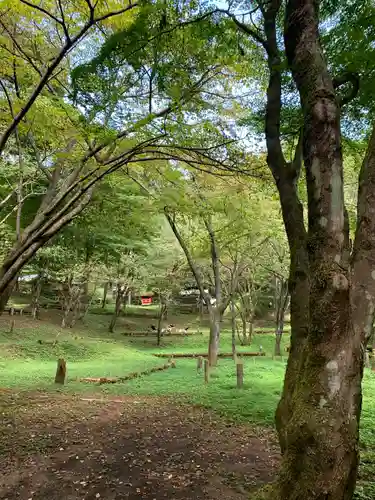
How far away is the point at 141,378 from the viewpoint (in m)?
11.9

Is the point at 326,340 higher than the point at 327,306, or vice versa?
the point at 327,306

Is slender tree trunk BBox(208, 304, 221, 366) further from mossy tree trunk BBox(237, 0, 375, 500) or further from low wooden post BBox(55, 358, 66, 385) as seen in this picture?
mossy tree trunk BBox(237, 0, 375, 500)

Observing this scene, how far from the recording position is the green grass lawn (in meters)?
7.16

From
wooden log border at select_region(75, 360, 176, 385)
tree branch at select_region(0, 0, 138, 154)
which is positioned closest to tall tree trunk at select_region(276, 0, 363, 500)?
tree branch at select_region(0, 0, 138, 154)

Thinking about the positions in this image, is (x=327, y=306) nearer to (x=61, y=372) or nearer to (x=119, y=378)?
(x=61, y=372)

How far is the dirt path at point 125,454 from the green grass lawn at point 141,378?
42.2 inches

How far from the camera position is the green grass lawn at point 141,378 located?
23.5 ft

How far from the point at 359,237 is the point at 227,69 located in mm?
4468

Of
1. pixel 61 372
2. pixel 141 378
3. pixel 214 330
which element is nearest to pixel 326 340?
pixel 61 372

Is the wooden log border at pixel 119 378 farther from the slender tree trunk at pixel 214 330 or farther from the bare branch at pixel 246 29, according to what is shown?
the bare branch at pixel 246 29

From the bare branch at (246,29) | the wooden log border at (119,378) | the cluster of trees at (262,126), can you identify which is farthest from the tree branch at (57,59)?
the wooden log border at (119,378)

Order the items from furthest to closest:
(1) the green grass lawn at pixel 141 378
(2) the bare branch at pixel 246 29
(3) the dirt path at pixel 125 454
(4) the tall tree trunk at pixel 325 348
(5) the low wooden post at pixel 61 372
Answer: (5) the low wooden post at pixel 61 372, (1) the green grass lawn at pixel 141 378, (2) the bare branch at pixel 246 29, (3) the dirt path at pixel 125 454, (4) the tall tree trunk at pixel 325 348

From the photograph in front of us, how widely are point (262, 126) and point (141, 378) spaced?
8.99 metres

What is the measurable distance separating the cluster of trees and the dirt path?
4.37ft
